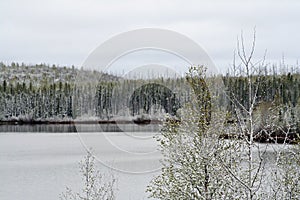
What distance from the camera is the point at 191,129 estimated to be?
1086 cm

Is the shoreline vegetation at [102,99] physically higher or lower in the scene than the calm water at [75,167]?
higher

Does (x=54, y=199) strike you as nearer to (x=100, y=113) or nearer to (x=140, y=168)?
(x=140, y=168)

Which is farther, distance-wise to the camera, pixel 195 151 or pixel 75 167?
pixel 75 167

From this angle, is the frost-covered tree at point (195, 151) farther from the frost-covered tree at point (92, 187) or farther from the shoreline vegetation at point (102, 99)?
the shoreline vegetation at point (102, 99)

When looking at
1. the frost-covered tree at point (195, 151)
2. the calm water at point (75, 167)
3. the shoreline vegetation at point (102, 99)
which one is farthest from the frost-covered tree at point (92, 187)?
the shoreline vegetation at point (102, 99)

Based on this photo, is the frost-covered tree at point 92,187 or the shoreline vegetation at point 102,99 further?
the shoreline vegetation at point 102,99

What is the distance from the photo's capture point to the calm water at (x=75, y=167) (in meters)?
19.9

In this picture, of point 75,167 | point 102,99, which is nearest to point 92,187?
point 75,167

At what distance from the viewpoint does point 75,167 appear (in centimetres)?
2539

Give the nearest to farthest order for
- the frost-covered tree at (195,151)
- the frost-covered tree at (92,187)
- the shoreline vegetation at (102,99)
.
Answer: the frost-covered tree at (195,151), the frost-covered tree at (92,187), the shoreline vegetation at (102,99)

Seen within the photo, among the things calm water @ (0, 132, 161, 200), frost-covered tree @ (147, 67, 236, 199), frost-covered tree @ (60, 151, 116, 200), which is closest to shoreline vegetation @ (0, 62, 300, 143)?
calm water @ (0, 132, 161, 200)

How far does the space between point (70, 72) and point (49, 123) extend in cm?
7375

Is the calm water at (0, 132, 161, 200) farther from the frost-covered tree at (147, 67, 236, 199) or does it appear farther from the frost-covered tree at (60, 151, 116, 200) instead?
the frost-covered tree at (147, 67, 236, 199)

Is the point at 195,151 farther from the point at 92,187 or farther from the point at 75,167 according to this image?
the point at 75,167
